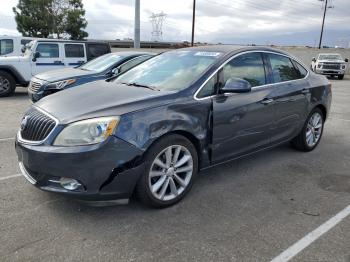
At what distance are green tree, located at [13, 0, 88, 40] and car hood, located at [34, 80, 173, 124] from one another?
3916cm

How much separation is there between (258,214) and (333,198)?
1.05 m

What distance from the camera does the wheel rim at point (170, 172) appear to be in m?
3.52

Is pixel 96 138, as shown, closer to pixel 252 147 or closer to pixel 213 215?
pixel 213 215

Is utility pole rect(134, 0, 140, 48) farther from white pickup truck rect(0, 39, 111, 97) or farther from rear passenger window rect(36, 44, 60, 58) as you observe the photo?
rear passenger window rect(36, 44, 60, 58)

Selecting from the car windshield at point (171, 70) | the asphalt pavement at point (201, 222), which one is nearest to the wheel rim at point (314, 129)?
the asphalt pavement at point (201, 222)

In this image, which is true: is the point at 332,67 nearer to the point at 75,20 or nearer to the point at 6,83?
the point at 6,83

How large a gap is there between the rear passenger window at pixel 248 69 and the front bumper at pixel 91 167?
60.5 inches

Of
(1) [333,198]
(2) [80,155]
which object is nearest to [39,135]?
(2) [80,155]

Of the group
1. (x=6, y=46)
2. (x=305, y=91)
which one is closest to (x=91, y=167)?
(x=305, y=91)

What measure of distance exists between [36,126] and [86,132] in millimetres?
600

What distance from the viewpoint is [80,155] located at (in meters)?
3.07

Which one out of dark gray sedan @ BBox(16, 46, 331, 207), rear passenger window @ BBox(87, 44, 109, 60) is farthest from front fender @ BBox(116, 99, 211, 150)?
rear passenger window @ BBox(87, 44, 109, 60)

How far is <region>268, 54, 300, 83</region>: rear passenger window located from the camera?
15.9 ft

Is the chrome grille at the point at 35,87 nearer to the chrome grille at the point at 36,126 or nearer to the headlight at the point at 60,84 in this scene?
the headlight at the point at 60,84
